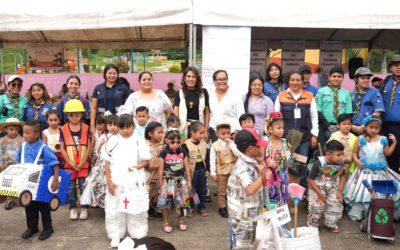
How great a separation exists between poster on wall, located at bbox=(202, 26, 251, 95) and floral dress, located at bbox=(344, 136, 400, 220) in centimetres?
186

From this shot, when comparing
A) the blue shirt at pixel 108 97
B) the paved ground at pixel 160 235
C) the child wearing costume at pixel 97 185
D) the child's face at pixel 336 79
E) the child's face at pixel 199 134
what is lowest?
the paved ground at pixel 160 235

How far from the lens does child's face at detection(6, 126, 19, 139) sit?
4811 mm

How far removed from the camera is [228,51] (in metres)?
5.48

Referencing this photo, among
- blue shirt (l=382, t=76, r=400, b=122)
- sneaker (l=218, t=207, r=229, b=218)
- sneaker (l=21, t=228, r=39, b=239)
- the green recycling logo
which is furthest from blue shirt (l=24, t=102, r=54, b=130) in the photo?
blue shirt (l=382, t=76, r=400, b=122)

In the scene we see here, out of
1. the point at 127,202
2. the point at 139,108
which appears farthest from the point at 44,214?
the point at 139,108

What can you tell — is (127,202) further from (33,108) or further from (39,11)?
Answer: (39,11)

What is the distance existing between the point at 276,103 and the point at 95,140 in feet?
7.34

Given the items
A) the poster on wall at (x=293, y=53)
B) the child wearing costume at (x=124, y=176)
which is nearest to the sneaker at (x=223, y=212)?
the child wearing costume at (x=124, y=176)

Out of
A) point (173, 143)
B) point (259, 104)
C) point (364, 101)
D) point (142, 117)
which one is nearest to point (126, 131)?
point (173, 143)

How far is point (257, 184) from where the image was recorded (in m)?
2.88

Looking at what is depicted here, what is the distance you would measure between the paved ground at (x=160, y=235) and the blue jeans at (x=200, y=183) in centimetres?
19

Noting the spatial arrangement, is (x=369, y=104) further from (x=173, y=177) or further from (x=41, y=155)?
(x=41, y=155)

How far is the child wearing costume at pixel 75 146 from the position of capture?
4435 mm

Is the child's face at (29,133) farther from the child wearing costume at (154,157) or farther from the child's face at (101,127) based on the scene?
the child wearing costume at (154,157)
